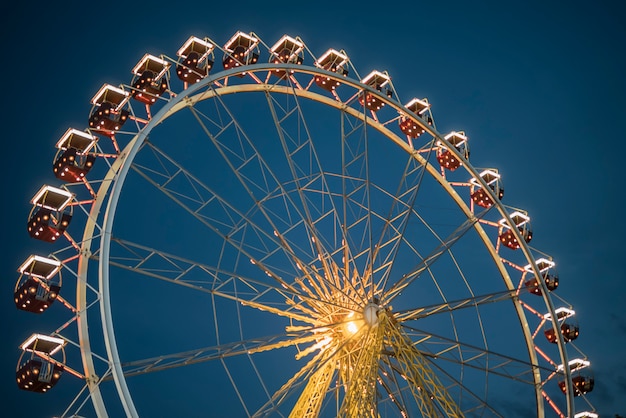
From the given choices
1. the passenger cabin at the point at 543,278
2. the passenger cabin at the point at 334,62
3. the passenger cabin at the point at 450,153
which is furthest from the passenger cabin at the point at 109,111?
the passenger cabin at the point at 543,278

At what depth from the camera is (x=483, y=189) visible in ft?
70.9

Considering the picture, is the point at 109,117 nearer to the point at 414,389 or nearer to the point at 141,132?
the point at 141,132

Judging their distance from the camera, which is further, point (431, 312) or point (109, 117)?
point (431, 312)

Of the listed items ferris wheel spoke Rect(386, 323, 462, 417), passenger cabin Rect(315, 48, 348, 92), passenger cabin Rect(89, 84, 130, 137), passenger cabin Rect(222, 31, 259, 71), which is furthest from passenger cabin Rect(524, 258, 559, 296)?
passenger cabin Rect(89, 84, 130, 137)

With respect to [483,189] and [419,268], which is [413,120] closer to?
[483,189]

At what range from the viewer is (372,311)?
56.1 feet

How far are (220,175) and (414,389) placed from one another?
5578cm

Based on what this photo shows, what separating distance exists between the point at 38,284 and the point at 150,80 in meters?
5.47

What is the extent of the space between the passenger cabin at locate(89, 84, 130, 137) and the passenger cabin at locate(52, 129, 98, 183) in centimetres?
32

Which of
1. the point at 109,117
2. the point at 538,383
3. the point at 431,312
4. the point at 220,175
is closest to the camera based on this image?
the point at 109,117

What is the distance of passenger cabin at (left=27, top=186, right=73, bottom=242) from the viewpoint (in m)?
14.8

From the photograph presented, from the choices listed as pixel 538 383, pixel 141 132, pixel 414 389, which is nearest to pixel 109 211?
pixel 141 132

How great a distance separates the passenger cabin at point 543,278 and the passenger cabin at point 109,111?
1280 cm

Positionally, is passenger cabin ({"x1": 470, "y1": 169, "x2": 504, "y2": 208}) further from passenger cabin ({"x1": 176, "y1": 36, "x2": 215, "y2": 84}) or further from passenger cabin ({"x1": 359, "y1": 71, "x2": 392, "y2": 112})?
passenger cabin ({"x1": 176, "y1": 36, "x2": 215, "y2": 84})
